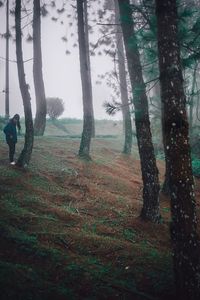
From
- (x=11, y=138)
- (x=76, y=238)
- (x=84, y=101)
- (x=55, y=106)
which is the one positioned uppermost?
(x=55, y=106)

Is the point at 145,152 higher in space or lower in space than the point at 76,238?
higher

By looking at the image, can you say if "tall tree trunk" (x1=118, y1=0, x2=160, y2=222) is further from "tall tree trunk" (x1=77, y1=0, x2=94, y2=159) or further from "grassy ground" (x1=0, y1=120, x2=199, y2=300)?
"tall tree trunk" (x1=77, y1=0, x2=94, y2=159)

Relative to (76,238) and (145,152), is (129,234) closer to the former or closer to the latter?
(76,238)

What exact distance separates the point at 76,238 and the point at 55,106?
1000 inches

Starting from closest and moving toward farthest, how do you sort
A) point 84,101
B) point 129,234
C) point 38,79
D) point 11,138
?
point 129,234, point 11,138, point 84,101, point 38,79

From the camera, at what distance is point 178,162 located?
220 inches

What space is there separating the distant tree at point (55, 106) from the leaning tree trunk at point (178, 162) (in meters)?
26.7

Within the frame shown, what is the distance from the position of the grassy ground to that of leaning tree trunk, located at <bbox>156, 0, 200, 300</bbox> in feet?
2.21

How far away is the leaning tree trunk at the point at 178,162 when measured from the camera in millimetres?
5520

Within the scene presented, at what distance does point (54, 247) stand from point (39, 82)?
14625 millimetres

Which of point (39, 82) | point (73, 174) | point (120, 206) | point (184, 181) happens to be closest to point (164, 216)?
point (120, 206)

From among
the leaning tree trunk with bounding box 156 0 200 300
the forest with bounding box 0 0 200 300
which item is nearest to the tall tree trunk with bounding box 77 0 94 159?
the forest with bounding box 0 0 200 300

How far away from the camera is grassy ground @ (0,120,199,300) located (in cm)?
571

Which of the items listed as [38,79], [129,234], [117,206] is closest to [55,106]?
[38,79]
